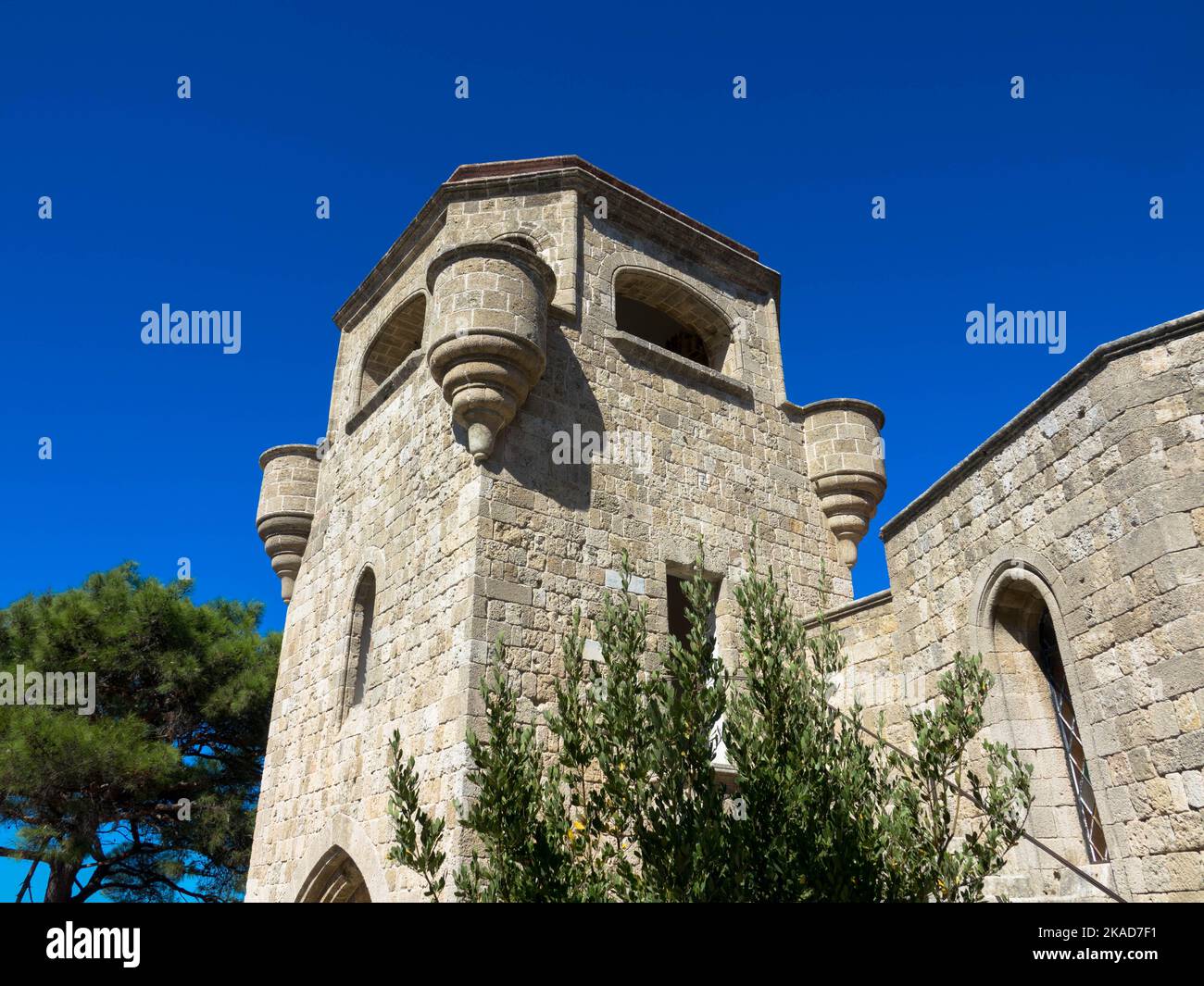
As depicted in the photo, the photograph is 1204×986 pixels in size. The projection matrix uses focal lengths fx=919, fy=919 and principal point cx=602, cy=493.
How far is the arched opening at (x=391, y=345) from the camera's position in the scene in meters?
11.3

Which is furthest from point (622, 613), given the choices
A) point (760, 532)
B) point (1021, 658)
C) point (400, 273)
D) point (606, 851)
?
point (400, 273)

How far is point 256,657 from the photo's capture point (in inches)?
699

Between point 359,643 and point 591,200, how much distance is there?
5520mm

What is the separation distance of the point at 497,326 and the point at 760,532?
12.3 ft

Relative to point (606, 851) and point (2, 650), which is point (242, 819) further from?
point (606, 851)

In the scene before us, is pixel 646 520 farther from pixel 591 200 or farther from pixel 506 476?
pixel 591 200

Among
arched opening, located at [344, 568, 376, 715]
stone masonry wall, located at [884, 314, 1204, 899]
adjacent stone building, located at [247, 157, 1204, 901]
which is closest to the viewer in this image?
stone masonry wall, located at [884, 314, 1204, 899]

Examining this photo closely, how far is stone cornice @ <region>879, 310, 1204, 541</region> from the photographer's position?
547cm

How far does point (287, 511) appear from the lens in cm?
1138

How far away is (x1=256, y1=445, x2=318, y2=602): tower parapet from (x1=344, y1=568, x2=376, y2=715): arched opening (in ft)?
6.64

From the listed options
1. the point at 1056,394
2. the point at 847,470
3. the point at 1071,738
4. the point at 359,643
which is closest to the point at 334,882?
the point at 359,643

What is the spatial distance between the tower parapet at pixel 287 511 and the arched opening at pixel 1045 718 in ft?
26.8

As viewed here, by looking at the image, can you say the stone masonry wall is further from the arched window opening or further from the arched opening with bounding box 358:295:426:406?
the arched opening with bounding box 358:295:426:406

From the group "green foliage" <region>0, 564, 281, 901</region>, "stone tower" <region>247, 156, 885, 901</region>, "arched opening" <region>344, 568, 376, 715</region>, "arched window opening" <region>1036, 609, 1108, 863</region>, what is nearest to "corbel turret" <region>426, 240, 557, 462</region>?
"stone tower" <region>247, 156, 885, 901</region>
